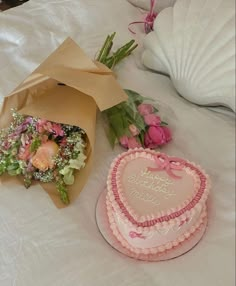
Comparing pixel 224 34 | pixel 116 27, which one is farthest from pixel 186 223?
pixel 116 27

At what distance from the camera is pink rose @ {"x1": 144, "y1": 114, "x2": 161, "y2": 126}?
863mm

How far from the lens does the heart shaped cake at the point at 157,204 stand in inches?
27.3

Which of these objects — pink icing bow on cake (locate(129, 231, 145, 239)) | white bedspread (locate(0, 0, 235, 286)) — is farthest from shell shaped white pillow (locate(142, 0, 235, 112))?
pink icing bow on cake (locate(129, 231, 145, 239))

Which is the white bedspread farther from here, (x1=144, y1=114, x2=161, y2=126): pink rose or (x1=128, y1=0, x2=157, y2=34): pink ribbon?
(x1=128, y1=0, x2=157, y2=34): pink ribbon

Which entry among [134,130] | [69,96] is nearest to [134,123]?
[134,130]

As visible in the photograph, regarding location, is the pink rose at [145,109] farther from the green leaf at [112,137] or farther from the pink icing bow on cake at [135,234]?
the pink icing bow on cake at [135,234]

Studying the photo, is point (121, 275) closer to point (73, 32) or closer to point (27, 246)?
point (27, 246)

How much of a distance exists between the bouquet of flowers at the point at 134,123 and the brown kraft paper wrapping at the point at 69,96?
0.04 m

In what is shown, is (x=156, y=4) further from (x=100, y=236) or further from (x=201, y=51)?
(x=100, y=236)

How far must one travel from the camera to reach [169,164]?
2.44ft

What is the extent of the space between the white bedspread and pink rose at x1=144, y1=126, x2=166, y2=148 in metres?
0.02

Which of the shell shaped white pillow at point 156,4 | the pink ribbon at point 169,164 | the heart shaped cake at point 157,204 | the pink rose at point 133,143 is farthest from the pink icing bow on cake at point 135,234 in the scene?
the shell shaped white pillow at point 156,4

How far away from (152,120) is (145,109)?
0.03 m

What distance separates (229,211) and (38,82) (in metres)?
0.50
